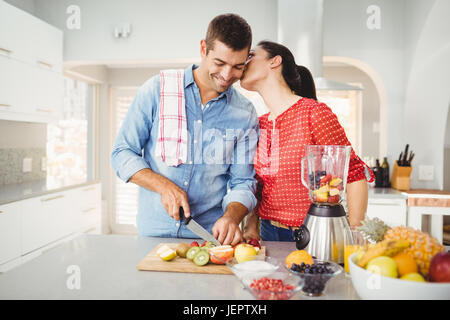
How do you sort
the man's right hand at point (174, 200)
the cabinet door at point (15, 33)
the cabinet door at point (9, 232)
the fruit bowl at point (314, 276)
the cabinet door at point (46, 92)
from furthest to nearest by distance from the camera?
the cabinet door at point (46, 92), the cabinet door at point (15, 33), the cabinet door at point (9, 232), the man's right hand at point (174, 200), the fruit bowl at point (314, 276)

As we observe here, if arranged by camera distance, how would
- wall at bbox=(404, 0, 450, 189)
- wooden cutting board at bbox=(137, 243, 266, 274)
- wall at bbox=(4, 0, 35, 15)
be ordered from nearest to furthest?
wooden cutting board at bbox=(137, 243, 266, 274), wall at bbox=(404, 0, 450, 189), wall at bbox=(4, 0, 35, 15)

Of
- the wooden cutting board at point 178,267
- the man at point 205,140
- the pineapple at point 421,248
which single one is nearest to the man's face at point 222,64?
the man at point 205,140

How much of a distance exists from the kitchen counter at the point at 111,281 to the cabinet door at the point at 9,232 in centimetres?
140

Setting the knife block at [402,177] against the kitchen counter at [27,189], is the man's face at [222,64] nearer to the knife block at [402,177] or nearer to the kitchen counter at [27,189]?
the kitchen counter at [27,189]

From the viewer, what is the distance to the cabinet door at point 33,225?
2633 mm

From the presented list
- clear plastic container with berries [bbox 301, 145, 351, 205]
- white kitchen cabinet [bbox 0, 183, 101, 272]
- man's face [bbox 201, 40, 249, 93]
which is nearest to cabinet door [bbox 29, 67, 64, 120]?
white kitchen cabinet [bbox 0, 183, 101, 272]

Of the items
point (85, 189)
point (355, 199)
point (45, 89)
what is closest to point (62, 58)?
point (45, 89)

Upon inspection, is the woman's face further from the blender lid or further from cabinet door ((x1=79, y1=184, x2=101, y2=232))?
cabinet door ((x1=79, y1=184, x2=101, y2=232))

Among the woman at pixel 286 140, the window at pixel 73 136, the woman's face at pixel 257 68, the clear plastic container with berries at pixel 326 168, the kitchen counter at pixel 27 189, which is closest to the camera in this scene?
the clear plastic container with berries at pixel 326 168

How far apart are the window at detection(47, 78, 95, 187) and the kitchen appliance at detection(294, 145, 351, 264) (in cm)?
375

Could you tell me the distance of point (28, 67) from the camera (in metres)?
3.04

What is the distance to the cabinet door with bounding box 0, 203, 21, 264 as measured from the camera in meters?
2.42
